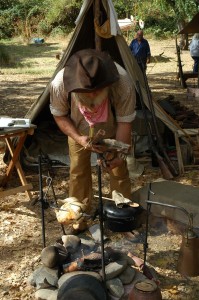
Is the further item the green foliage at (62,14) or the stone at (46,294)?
the green foliage at (62,14)

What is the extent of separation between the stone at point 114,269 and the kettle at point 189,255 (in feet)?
1.94

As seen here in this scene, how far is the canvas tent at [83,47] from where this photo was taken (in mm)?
6051

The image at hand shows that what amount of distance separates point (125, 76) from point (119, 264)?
149 cm

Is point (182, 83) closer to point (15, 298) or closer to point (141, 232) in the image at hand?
point (141, 232)

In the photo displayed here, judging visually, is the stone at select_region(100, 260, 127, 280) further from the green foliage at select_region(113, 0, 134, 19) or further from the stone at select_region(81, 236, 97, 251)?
the green foliage at select_region(113, 0, 134, 19)

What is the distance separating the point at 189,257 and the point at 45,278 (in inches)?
46.8

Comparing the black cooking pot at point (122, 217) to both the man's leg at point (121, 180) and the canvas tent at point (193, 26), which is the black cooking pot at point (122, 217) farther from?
the canvas tent at point (193, 26)

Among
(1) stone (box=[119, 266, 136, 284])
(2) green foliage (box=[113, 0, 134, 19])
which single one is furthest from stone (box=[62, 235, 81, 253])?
(2) green foliage (box=[113, 0, 134, 19])

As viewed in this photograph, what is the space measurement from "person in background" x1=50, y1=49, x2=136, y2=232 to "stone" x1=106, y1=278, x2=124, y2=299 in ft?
2.82

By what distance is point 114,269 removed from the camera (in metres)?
3.37

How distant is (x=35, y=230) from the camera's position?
4.74 m

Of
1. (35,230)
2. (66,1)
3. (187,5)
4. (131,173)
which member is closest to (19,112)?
(131,173)

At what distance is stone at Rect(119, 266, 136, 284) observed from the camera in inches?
135

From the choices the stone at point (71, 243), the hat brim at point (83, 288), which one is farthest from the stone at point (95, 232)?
the hat brim at point (83, 288)
